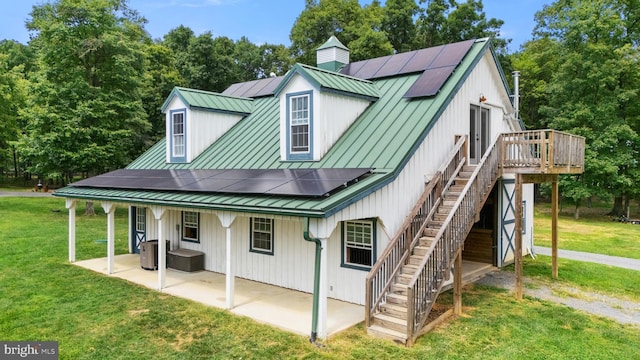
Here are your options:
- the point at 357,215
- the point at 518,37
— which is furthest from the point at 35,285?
the point at 518,37

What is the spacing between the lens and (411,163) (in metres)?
9.13

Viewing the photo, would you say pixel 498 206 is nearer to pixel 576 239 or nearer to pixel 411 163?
pixel 411 163

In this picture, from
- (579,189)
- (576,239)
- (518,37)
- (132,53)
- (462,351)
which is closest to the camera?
(462,351)

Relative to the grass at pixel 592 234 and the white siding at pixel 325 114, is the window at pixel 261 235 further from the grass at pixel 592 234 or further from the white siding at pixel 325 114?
the grass at pixel 592 234

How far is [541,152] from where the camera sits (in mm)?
10062

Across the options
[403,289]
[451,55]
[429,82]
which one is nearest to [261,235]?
[403,289]

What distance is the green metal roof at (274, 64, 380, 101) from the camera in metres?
10.1

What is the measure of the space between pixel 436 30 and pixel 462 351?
34.5 m

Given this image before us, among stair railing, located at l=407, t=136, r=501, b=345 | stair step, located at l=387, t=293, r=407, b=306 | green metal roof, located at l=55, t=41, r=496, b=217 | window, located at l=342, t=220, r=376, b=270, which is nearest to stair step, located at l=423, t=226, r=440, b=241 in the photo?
stair railing, located at l=407, t=136, r=501, b=345

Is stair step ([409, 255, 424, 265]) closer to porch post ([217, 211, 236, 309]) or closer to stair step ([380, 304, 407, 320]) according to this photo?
stair step ([380, 304, 407, 320])

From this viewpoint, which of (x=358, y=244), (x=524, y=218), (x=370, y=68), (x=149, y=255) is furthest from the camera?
(x=524, y=218)

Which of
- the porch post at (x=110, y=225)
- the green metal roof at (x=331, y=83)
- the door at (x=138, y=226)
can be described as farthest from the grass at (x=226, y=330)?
the green metal roof at (x=331, y=83)

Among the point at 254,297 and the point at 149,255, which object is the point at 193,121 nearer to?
the point at 149,255

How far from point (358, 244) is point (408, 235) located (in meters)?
1.17
